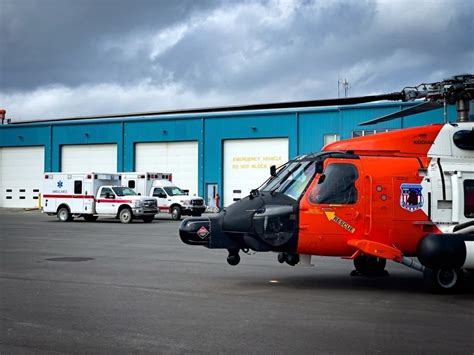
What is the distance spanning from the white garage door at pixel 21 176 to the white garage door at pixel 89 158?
2.67 meters

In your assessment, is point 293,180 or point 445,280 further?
point 293,180

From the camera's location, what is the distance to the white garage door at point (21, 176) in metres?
53.2

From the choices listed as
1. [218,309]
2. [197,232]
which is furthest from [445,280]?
[197,232]

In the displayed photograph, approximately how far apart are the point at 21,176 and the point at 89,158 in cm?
689

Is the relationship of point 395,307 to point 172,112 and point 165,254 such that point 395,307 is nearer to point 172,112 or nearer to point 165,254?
point 172,112

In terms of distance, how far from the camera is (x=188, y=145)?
4828 cm

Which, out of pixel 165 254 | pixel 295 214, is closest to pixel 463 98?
pixel 295 214

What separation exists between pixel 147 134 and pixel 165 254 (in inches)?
1338

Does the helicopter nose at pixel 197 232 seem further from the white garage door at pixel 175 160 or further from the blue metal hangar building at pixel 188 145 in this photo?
the white garage door at pixel 175 160

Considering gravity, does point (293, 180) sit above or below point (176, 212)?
above

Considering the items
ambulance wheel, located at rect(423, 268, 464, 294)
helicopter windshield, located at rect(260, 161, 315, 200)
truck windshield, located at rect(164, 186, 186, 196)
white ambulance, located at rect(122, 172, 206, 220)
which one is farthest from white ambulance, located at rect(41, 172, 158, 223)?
ambulance wheel, located at rect(423, 268, 464, 294)

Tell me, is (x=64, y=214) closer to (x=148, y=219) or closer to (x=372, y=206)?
(x=148, y=219)

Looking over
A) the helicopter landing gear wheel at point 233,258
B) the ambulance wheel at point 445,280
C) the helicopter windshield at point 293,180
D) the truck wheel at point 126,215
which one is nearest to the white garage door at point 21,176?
the truck wheel at point 126,215

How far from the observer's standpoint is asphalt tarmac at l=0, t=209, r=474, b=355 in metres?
6.57
